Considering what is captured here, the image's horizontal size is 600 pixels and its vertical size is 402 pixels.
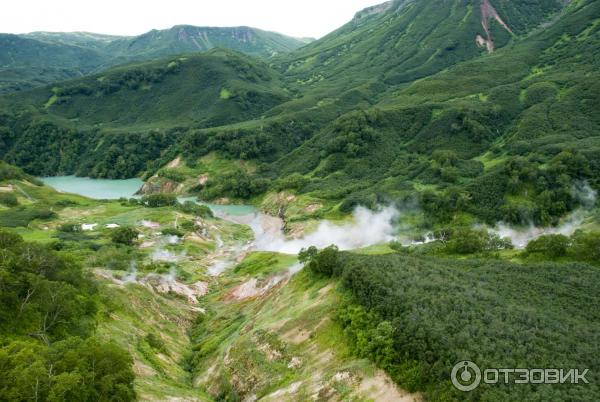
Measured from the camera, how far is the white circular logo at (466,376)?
Result: 24.1 m

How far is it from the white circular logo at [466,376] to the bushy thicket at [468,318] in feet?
1.06

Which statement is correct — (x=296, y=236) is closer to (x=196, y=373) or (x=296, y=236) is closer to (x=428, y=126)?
(x=196, y=373)

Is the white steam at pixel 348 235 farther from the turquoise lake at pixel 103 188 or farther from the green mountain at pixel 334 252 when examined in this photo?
the turquoise lake at pixel 103 188

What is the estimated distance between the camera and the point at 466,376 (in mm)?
24766

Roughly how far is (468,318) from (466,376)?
6.86 metres

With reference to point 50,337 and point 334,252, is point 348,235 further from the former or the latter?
point 50,337

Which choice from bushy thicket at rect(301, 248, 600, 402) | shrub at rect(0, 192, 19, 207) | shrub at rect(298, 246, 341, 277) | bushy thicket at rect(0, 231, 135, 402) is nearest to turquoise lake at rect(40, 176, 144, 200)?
shrub at rect(0, 192, 19, 207)

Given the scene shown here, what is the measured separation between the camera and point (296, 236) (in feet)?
301

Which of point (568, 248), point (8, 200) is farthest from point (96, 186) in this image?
point (568, 248)

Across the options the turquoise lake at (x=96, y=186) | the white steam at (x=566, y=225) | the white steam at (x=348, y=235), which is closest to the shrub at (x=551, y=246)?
the white steam at (x=566, y=225)

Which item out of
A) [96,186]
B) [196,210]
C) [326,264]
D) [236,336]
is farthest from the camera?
[96,186]

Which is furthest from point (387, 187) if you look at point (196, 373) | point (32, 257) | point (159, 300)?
point (32, 257)

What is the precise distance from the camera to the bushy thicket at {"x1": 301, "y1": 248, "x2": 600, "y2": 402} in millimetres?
25875

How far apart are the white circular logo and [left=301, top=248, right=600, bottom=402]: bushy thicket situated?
32 centimetres
